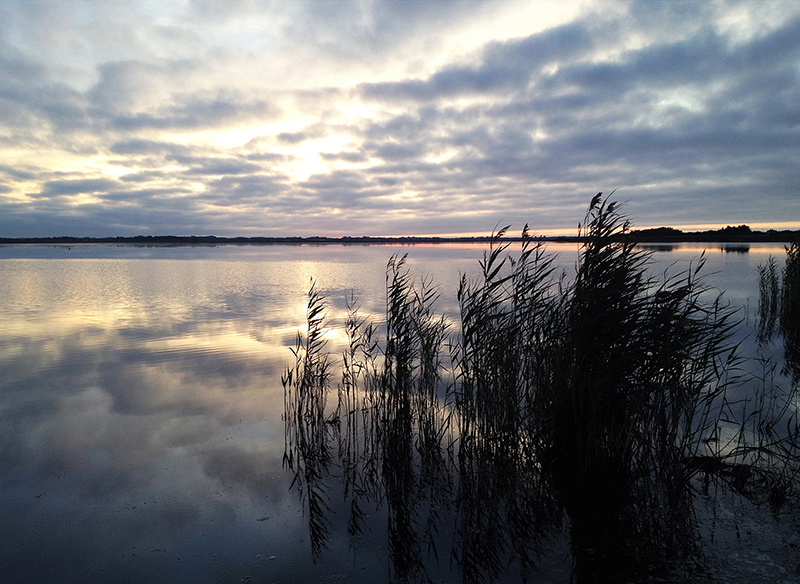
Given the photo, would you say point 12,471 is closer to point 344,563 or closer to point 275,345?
point 344,563

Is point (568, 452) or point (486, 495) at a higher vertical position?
point (568, 452)

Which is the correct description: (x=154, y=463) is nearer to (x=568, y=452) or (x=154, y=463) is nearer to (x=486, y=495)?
(x=486, y=495)

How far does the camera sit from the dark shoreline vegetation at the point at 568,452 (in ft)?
17.3

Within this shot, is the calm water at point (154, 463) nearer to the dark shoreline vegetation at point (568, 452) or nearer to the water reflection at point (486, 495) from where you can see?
the water reflection at point (486, 495)

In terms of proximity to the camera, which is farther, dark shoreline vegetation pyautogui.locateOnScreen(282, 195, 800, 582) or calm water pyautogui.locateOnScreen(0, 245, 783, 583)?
dark shoreline vegetation pyautogui.locateOnScreen(282, 195, 800, 582)

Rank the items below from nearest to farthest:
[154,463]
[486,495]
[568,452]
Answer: [486,495]
[568,452]
[154,463]

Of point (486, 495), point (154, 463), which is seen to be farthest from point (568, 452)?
point (154, 463)

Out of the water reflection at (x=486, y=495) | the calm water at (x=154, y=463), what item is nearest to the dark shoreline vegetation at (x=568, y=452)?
the water reflection at (x=486, y=495)

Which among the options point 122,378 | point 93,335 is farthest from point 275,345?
point 93,335

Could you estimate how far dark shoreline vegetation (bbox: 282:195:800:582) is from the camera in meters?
5.26

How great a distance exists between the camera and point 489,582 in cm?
467

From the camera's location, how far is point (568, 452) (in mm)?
6895

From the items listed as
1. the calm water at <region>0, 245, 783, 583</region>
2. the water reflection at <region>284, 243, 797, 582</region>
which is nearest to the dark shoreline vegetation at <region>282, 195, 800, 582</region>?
the water reflection at <region>284, 243, 797, 582</region>

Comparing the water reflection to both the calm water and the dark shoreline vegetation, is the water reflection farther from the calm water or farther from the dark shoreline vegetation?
the calm water
